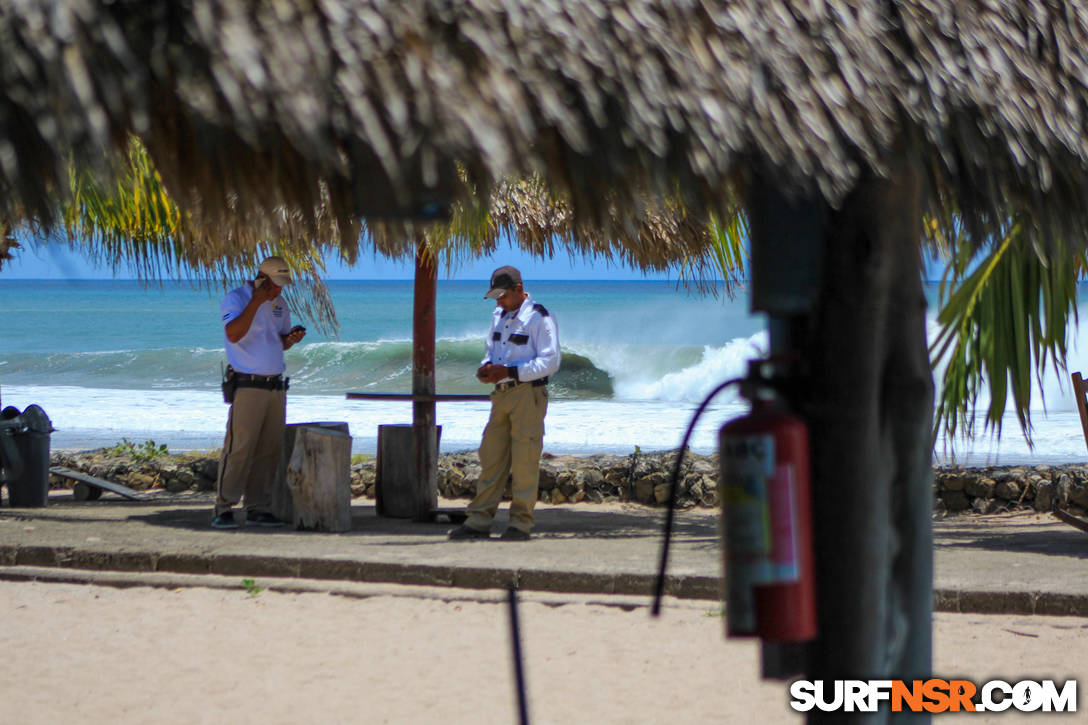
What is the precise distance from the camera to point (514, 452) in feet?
22.9

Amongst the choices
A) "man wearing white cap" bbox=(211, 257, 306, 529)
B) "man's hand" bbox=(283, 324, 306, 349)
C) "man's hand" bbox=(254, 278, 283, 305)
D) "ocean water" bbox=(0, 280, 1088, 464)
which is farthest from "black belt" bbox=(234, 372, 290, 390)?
"ocean water" bbox=(0, 280, 1088, 464)

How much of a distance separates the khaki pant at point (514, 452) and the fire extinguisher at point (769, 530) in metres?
4.56

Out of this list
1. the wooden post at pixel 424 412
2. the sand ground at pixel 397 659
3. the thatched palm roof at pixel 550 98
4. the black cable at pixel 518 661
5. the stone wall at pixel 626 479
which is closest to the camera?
Answer: the thatched palm roof at pixel 550 98

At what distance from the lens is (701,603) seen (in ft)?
18.8

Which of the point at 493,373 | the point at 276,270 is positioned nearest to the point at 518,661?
the point at 493,373

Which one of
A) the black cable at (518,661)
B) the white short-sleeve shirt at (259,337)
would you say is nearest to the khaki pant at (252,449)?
the white short-sleeve shirt at (259,337)

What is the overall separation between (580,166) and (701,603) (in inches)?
161

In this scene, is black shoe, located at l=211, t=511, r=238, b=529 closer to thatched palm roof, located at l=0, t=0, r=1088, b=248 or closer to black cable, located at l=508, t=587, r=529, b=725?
black cable, located at l=508, t=587, r=529, b=725

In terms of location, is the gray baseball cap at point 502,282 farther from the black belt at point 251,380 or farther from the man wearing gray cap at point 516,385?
the black belt at point 251,380

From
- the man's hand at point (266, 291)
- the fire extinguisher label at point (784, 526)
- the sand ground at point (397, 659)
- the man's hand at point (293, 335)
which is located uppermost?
the man's hand at point (266, 291)

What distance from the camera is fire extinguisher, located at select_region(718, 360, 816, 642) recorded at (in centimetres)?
218

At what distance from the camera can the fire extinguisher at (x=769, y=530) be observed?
Result: 7.14 feet

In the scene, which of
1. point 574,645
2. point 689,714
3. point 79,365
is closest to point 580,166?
point 689,714

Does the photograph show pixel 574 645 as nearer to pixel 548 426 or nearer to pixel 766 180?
pixel 766 180
